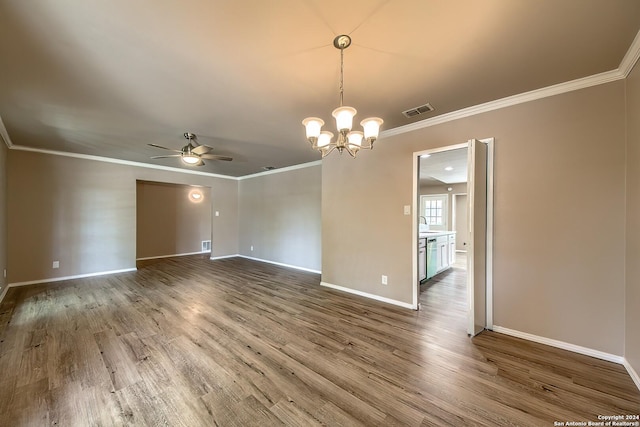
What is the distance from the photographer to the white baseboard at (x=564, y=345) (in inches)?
83.9

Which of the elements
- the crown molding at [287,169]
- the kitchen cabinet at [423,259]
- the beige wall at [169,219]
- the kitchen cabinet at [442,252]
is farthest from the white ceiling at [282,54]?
the beige wall at [169,219]

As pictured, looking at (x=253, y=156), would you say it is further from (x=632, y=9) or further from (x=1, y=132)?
(x=632, y=9)

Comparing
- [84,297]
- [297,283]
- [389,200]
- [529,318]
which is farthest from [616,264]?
[84,297]

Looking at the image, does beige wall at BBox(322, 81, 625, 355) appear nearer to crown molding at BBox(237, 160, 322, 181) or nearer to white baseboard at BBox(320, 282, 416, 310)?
white baseboard at BBox(320, 282, 416, 310)

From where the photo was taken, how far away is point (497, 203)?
270 centimetres

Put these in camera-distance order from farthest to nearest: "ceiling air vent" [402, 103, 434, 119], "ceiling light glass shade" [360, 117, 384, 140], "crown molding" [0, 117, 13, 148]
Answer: "crown molding" [0, 117, 13, 148] < "ceiling air vent" [402, 103, 434, 119] < "ceiling light glass shade" [360, 117, 384, 140]

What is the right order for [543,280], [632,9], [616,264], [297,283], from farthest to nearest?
[297,283] < [543,280] < [616,264] < [632,9]

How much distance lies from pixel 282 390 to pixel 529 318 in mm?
2600

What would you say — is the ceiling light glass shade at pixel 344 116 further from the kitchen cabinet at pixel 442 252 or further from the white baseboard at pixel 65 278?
the white baseboard at pixel 65 278

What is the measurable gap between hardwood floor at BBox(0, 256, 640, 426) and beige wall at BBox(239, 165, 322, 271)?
7.72 ft

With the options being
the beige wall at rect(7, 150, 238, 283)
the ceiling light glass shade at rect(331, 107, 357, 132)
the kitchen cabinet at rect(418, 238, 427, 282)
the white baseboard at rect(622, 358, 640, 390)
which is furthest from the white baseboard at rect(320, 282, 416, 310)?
the beige wall at rect(7, 150, 238, 283)

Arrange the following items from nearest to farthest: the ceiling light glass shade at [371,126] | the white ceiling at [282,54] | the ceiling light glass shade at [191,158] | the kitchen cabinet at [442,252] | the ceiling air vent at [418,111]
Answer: the white ceiling at [282,54]
the ceiling light glass shade at [371,126]
the ceiling air vent at [418,111]
the ceiling light glass shade at [191,158]
the kitchen cabinet at [442,252]

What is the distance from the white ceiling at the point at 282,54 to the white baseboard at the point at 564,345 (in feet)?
8.32

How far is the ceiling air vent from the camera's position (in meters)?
2.79
